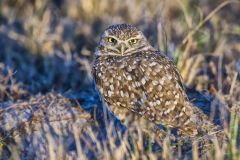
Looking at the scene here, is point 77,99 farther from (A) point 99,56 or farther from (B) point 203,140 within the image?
(B) point 203,140

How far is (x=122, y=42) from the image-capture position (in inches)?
240

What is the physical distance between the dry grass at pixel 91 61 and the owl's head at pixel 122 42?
0.55 metres

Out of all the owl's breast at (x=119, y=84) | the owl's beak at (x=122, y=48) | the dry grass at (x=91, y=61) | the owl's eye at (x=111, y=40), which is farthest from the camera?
the owl's eye at (x=111, y=40)

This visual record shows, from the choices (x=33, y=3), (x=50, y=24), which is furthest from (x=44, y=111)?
(x=33, y=3)

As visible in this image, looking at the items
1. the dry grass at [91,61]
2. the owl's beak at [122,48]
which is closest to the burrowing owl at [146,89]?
the owl's beak at [122,48]

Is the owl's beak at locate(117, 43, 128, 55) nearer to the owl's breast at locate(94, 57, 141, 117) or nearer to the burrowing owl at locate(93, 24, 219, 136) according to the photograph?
the burrowing owl at locate(93, 24, 219, 136)

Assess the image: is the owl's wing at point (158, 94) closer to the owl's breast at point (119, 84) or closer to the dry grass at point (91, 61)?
the owl's breast at point (119, 84)

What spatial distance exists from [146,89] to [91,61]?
2580mm

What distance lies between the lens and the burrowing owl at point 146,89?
217 inches

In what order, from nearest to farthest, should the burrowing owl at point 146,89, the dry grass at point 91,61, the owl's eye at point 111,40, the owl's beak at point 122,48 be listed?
the dry grass at point 91,61
the burrowing owl at point 146,89
the owl's beak at point 122,48
the owl's eye at point 111,40

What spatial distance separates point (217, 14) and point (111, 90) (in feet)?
15.2

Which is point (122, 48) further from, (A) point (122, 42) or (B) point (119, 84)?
(B) point (119, 84)

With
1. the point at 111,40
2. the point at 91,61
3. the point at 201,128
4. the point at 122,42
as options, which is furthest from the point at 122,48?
the point at 91,61

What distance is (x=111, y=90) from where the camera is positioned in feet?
18.9
